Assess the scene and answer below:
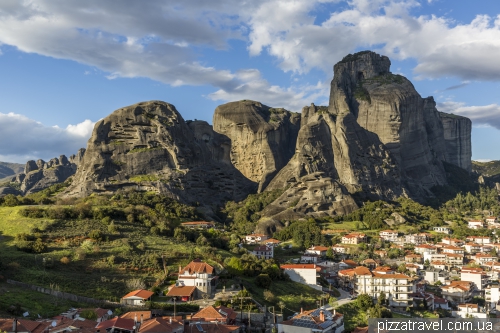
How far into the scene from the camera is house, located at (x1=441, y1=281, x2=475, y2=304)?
63125 mm

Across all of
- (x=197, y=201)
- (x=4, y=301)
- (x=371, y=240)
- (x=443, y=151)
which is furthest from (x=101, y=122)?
(x=443, y=151)

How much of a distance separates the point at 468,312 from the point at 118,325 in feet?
129

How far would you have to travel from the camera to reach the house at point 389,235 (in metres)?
95.6

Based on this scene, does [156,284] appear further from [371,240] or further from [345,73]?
[345,73]

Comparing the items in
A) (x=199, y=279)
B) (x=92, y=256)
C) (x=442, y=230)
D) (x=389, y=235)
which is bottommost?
(x=199, y=279)

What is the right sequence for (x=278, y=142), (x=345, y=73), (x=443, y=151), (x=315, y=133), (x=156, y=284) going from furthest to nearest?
1. (x=443, y=151)
2. (x=345, y=73)
3. (x=278, y=142)
4. (x=315, y=133)
5. (x=156, y=284)

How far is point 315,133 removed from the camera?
129m

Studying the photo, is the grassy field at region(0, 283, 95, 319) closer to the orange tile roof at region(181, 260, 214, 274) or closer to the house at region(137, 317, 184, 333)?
the house at region(137, 317, 184, 333)

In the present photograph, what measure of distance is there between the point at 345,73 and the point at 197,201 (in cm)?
7121

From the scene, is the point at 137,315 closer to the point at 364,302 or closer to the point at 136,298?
the point at 136,298

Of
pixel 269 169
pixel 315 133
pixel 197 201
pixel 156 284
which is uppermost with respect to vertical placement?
pixel 315 133

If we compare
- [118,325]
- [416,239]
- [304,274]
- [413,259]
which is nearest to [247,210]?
[416,239]

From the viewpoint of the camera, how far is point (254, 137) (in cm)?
13925

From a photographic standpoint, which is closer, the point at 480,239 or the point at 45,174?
the point at 480,239
